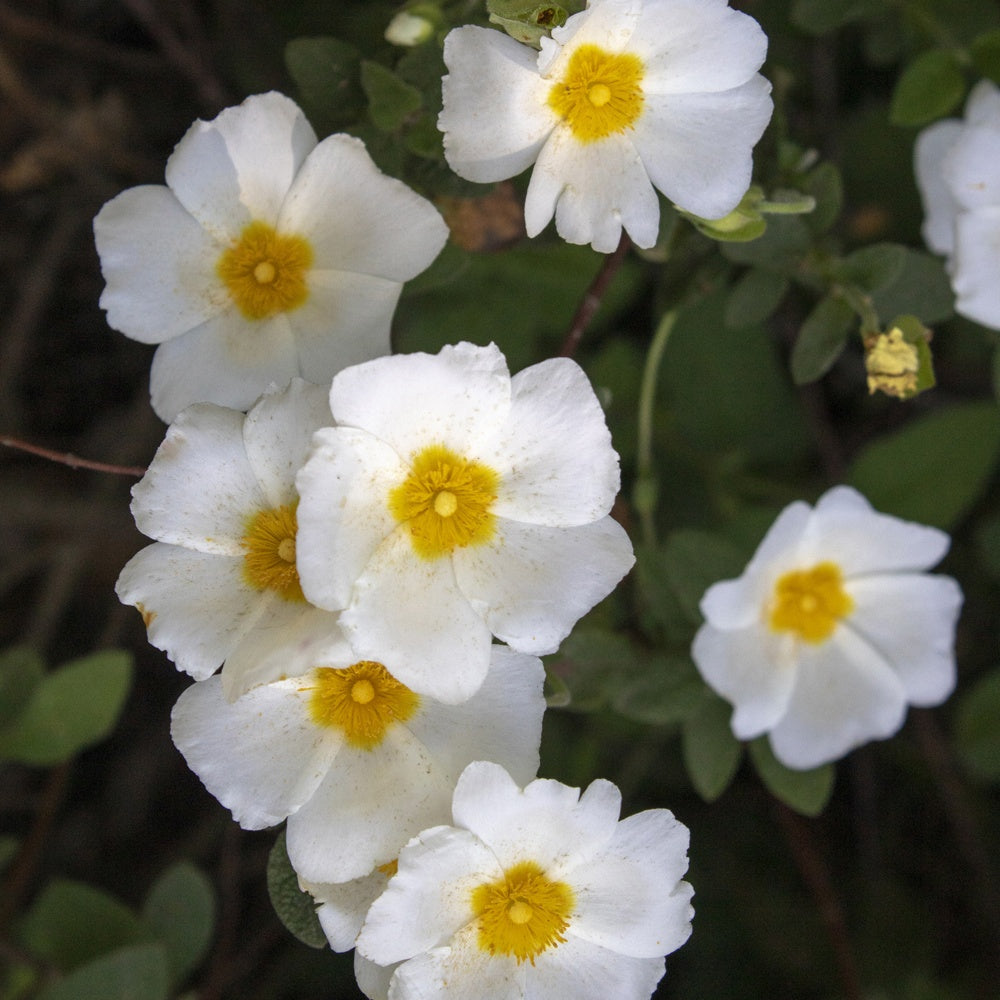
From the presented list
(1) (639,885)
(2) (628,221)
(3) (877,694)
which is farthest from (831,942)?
(2) (628,221)

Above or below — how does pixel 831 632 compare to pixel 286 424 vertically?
below

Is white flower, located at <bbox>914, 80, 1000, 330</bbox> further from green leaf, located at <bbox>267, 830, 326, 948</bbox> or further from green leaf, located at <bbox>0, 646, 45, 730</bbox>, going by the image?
green leaf, located at <bbox>0, 646, 45, 730</bbox>

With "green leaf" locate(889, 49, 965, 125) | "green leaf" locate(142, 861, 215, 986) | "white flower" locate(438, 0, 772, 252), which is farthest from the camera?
"green leaf" locate(142, 861, 215, 986)

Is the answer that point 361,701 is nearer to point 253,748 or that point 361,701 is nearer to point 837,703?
point 253,748

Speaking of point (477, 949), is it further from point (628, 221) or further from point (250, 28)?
point (250, 28)

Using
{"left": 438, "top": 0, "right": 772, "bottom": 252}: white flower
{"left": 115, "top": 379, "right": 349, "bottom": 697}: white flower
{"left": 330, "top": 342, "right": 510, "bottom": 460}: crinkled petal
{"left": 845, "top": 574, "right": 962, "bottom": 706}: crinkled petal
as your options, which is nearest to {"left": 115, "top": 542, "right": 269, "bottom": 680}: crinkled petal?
{"left": 115, "top": 379, "right": 349, "bottom": 697}: white flower

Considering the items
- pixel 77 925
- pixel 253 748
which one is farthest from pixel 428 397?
pixel 77 925

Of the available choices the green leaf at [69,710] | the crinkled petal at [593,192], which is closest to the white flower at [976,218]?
the crinkled petal at [593,192]
